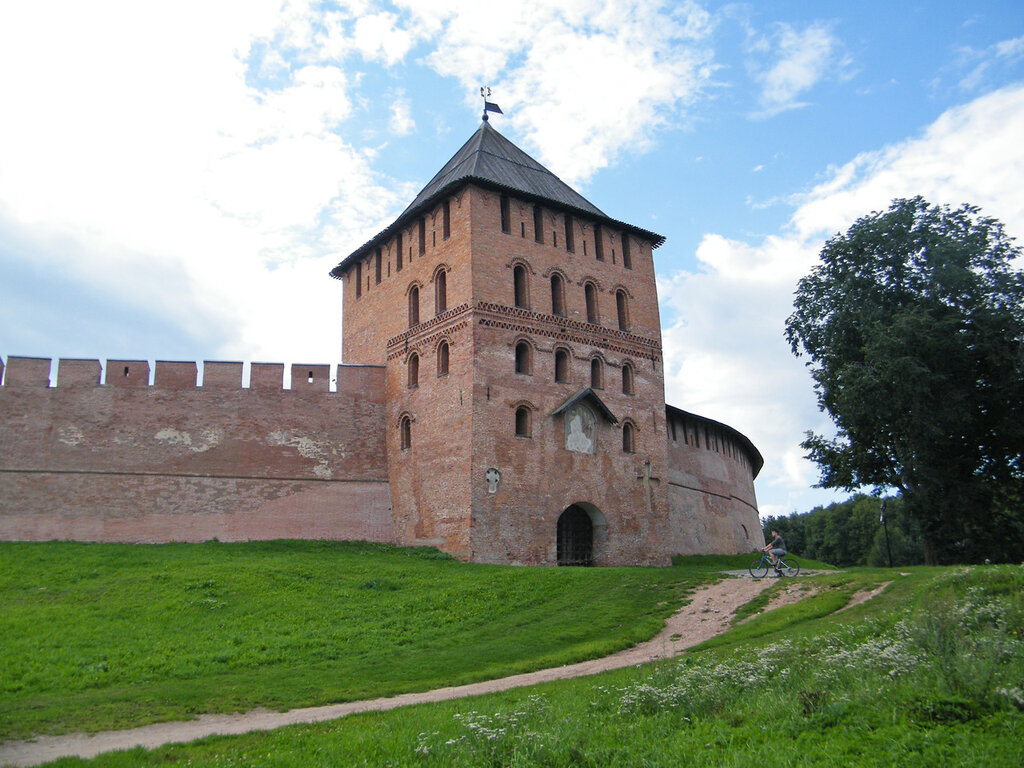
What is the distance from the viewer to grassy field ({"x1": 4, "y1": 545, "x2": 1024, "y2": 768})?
23.2ft

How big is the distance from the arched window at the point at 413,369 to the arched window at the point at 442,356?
37.3 inches

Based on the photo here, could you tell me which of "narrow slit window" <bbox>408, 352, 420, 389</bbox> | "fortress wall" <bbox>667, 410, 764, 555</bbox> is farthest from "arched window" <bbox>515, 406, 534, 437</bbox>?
"fortress wall" <bbox>667, 410, 764, 555</bbox>

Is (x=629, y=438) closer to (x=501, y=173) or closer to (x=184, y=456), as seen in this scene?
(x=501, y=173)

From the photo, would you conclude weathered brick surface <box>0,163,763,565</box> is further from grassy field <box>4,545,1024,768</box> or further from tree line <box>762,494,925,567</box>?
tree line <box>762,494,925,567</box>

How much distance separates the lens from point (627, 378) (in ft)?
87.6

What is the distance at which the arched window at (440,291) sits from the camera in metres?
25.3

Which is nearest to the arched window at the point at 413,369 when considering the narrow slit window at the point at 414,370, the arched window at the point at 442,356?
the narrow slit window at the point at 414,370

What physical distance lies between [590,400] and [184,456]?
10842 mm

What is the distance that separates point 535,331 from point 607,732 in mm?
17316

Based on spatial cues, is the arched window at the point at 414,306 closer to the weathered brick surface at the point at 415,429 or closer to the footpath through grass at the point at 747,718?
the weathered brick surface at the point at 415,429

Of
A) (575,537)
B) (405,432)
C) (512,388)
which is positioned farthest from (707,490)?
(405,432)

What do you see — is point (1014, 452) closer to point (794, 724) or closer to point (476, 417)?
point (476, 417)

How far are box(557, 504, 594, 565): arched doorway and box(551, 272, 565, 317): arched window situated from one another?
554 cm

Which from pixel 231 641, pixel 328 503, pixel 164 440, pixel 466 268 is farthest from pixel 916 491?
pixel 164 440
